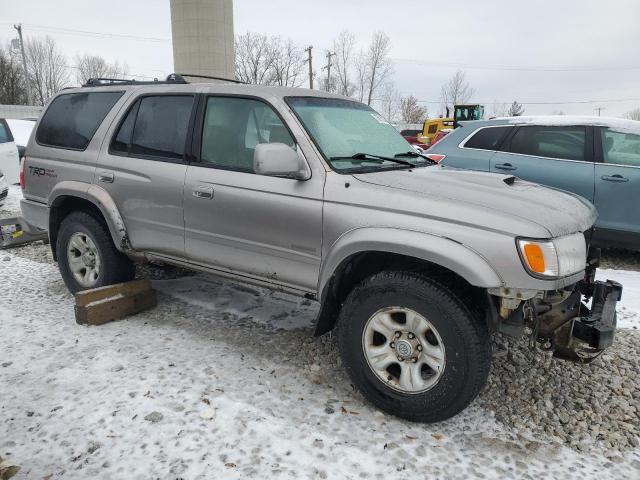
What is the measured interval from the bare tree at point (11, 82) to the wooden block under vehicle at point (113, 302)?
2076 inches

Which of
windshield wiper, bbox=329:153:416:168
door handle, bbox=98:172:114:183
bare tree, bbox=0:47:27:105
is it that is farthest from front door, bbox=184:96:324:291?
bare tree, bbox=0:47:27:105

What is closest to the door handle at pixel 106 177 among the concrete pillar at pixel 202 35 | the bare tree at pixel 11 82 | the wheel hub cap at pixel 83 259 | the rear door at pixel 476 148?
the wheel hub cap at pixel 83 259

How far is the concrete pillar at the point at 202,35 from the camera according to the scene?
22.8 meters

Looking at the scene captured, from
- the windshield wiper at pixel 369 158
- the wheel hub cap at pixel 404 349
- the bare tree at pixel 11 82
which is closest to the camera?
the wheel hub cap at pixel 404 349

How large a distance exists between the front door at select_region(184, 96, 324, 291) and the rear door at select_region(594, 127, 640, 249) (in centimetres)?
404

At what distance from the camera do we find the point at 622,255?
21.0 ft

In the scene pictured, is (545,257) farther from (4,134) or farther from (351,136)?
(4,134)

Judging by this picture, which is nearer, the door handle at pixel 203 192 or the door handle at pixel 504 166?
the door handle at pixel 203 192

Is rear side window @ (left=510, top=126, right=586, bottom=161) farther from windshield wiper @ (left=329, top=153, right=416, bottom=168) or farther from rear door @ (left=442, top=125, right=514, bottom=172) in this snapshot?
windshield wiper @ (left=329, top=153, right=416, bottom=168)

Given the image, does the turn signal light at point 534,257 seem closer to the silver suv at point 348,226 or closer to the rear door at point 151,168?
the silver suv at point 348,226

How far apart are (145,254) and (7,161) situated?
793 cm

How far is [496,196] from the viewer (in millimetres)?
2705

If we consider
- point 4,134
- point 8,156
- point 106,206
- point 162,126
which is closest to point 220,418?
point 106,206

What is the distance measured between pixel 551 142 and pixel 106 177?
4.88 metres
